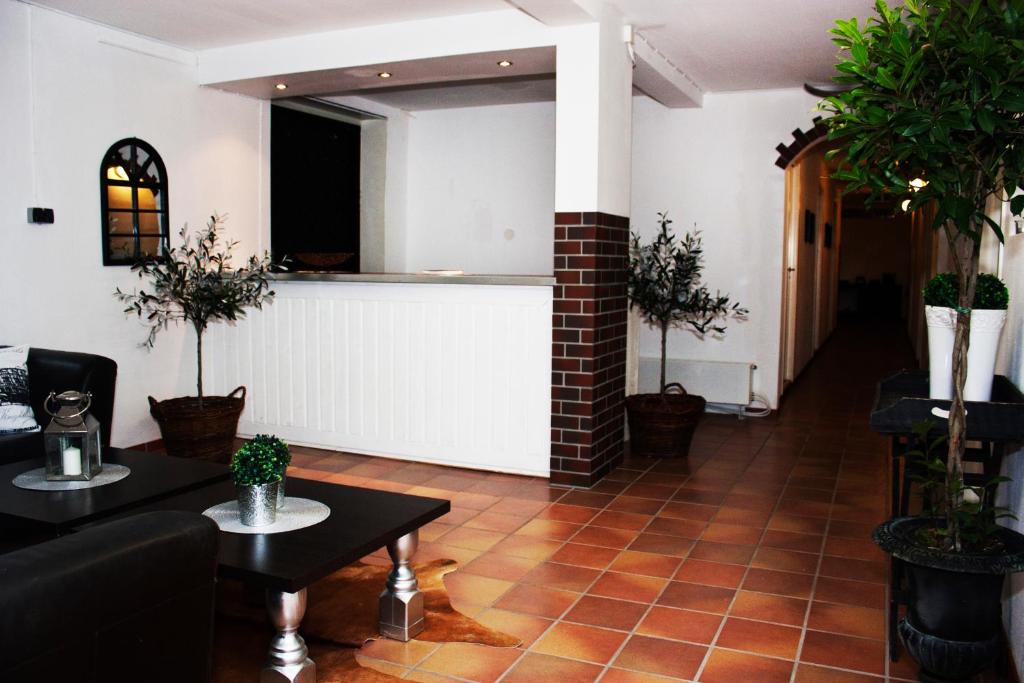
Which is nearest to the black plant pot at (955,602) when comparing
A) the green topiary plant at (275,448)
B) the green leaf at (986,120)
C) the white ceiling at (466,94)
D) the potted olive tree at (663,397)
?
the green leaf at (986,120)

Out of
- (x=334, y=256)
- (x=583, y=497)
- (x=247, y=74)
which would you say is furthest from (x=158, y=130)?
(x=583, y=497)

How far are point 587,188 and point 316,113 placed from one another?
10.3 feet

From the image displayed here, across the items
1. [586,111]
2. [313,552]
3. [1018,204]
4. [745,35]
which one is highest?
[745,35]

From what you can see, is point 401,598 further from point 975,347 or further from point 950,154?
point 950,154

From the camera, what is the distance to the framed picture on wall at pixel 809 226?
28.5 ft

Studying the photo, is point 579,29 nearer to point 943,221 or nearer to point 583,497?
point 583,497

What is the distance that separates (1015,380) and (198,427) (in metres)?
4.04

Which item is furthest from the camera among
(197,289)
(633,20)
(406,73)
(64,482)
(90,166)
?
(406,73)

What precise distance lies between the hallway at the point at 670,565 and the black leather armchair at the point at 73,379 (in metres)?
1.12

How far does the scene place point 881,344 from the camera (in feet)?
40.1

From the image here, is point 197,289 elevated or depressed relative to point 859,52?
depressed

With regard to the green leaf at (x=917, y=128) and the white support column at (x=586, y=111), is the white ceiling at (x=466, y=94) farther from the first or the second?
the green leaf at (x=917, y=128)

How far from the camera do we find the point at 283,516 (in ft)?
9.02

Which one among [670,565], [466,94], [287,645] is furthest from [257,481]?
[466,94]
